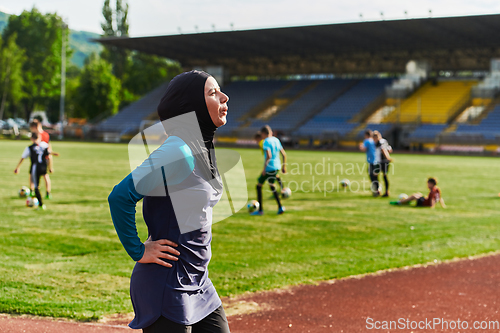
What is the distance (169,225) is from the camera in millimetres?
2383

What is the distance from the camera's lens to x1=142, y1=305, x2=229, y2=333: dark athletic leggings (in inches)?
93.7

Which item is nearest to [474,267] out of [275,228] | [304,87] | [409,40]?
[275,228]

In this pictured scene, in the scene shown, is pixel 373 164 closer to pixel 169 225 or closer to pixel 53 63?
pixel 169 225

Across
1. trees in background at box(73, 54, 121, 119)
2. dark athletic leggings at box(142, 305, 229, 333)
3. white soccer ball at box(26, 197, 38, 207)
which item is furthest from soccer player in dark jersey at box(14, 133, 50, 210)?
trees in background at box(73, 54, 121, 119)

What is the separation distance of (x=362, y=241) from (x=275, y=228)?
179 cm

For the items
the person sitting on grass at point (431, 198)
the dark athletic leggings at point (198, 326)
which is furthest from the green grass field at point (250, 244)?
the dark athletic leggings at point (198, 326)

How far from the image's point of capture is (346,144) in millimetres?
41688

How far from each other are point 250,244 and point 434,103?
40529 millimetres

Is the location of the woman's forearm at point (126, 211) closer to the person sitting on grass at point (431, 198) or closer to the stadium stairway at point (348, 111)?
the person sitting on grass at point (431, 198)

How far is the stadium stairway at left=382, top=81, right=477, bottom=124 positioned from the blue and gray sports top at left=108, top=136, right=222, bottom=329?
42.3m

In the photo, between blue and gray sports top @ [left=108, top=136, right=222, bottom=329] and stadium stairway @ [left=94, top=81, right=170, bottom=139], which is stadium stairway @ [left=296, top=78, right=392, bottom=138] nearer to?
stadium stairway @ [left=94, top=81, right=170, bottom=139]

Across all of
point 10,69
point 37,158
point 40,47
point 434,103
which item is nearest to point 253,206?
point 37,158

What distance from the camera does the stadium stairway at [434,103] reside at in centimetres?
4247

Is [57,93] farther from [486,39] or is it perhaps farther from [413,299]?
[413,299]
